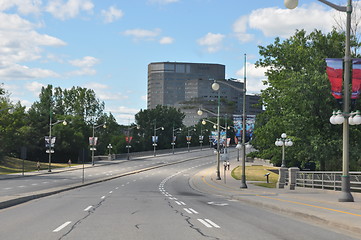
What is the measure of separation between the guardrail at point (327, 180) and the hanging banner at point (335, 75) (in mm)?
9018

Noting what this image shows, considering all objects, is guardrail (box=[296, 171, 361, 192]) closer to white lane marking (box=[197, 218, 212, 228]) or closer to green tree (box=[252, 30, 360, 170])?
green tree (box=[252, 30, 360, 170])

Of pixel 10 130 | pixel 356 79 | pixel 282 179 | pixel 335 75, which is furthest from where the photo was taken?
pixel 10 130

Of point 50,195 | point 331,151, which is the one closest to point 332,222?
point 50,195

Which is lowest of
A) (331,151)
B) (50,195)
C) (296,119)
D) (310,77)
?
(50,195)

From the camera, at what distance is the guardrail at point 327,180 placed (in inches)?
1092

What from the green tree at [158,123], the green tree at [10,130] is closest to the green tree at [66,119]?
the green tree at [10,130]

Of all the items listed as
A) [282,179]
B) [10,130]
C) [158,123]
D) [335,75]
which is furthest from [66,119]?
[335,75]

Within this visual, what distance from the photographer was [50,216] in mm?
15445

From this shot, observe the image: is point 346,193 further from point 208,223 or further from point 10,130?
point 10,130

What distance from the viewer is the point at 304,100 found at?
36.9 m

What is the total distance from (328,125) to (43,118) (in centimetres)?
7810

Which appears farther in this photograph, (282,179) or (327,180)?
(282,179)

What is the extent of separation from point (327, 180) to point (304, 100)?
309 inches

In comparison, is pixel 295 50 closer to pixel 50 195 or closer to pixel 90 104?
pixel 50 195
